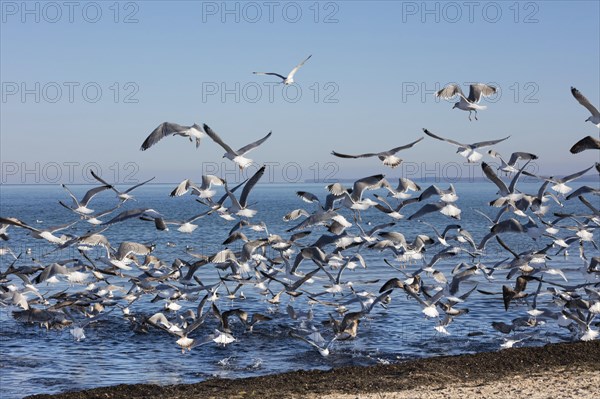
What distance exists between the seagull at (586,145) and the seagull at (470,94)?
213 cm

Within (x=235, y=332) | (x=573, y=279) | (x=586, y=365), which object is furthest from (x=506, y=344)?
(x=573, y=279)

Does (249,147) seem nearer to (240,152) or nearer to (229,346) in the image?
(240,152)

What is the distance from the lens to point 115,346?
19047mm

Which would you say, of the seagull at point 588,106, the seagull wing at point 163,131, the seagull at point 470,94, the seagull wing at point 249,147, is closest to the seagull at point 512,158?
the seagull at point 470,94

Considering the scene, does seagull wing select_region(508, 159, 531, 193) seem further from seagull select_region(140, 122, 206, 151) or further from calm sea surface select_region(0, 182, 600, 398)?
seagull select_region(140, 122, 206, 151)

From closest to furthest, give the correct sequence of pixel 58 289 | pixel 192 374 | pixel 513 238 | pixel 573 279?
pixel 192 374, pixel 58 289, pixel 573 279, pixel 513 238

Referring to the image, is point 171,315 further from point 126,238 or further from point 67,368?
point 126,238

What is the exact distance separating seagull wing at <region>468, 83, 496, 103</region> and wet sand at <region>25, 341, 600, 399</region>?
506cm

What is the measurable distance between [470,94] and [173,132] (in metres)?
6.06

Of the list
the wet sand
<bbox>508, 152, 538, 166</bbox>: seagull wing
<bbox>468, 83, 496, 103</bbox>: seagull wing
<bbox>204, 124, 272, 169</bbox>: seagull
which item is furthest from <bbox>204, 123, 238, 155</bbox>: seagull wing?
<bbox>508, 152, 538, 166</bbox>: seagull wing

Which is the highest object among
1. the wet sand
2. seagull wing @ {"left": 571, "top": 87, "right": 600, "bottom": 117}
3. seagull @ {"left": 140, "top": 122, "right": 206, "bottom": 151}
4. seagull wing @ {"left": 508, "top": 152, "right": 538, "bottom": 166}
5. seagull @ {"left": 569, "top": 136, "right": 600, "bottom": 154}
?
seagull wing @ {"left": 571, "top": 87, "right": 600, "bottom": 117}

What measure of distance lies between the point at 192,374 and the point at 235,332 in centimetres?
372

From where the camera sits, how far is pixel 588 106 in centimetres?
1655

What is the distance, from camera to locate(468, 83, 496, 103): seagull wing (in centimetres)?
1753
